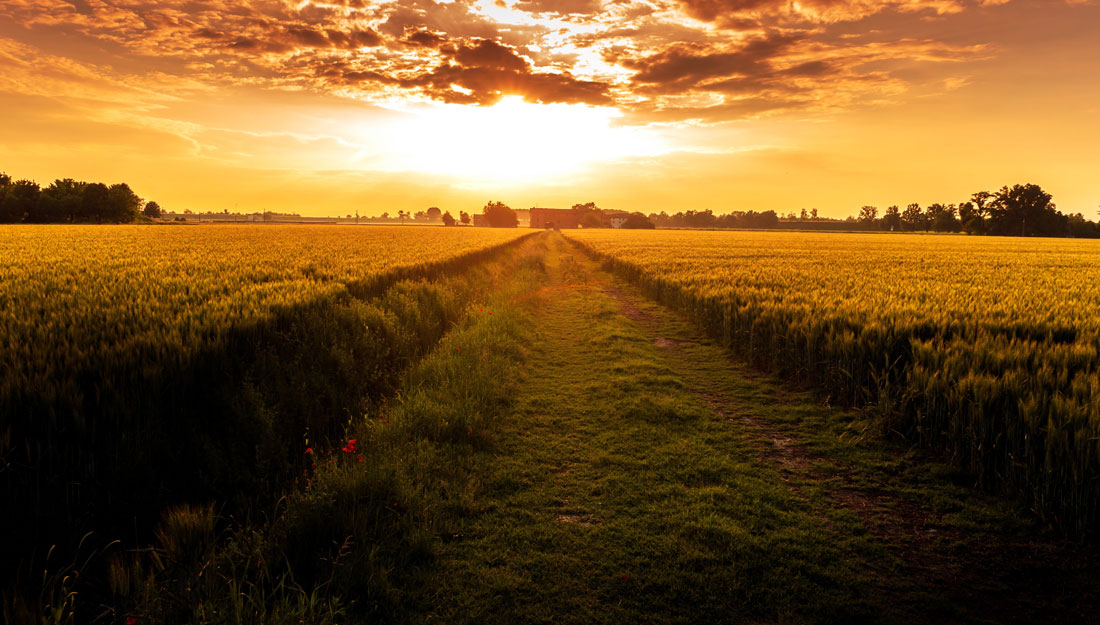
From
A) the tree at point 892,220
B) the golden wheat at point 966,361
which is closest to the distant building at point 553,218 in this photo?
the tree at point 892,220

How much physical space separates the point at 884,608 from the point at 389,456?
451cm

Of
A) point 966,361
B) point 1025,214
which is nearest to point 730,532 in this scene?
point 966,361

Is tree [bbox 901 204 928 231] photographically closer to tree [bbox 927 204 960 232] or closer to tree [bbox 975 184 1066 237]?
tree [bbox 927 204 960 232]

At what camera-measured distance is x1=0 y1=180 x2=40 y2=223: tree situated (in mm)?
79250

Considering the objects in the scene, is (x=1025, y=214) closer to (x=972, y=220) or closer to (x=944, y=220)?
(x=972, y=220)

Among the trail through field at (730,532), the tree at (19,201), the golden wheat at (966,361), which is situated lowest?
the trail through field at (730,532)

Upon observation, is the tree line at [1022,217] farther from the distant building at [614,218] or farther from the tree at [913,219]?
the distant building at [614,218]

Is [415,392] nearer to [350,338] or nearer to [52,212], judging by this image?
[350,338]

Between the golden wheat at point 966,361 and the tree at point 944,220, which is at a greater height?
the tree at point 944,220

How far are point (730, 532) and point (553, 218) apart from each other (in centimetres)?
18074

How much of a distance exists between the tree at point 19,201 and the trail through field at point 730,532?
112 m

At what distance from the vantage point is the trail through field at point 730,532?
11.7 ft

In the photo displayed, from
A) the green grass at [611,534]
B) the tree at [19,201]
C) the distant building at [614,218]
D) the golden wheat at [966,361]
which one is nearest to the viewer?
the green grass at [611,534]

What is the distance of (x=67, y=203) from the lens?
8438 centimetres
